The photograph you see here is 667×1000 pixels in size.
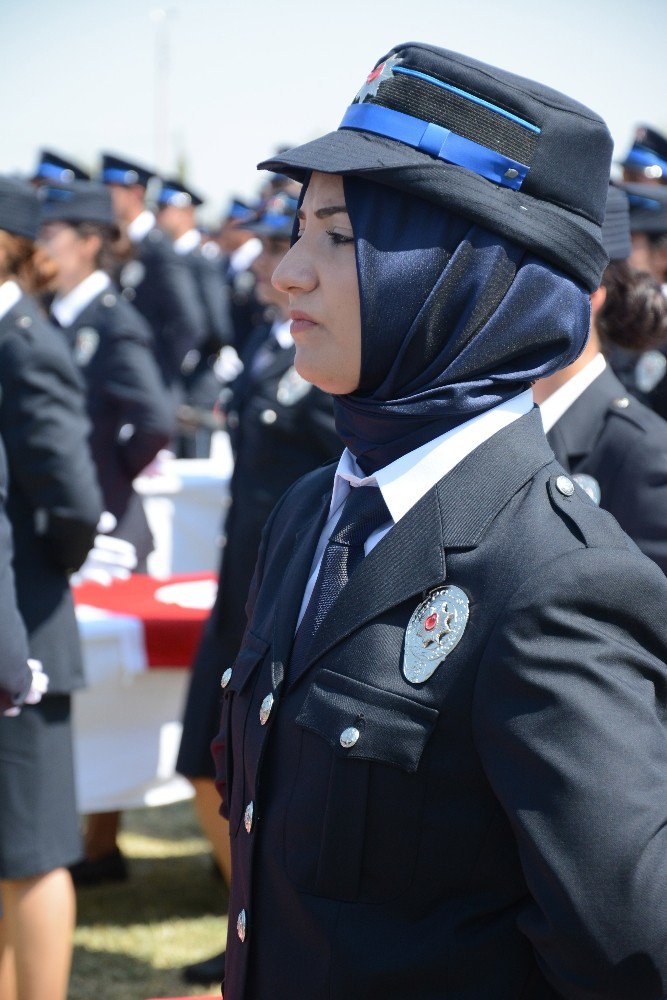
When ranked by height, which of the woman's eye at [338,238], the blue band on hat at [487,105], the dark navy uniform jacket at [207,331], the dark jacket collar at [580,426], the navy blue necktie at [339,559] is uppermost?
the blue band on hat at [487,105]

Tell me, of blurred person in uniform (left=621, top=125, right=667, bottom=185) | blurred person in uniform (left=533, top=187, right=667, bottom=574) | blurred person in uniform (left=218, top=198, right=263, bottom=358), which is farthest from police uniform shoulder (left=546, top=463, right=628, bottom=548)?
blurred person in uniform (left=218, top=198, right=263, bottom=358)

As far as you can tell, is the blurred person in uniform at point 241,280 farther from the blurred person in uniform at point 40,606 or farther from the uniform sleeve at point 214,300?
the blurred person in uniform at point 40,606

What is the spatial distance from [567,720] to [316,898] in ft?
1.21

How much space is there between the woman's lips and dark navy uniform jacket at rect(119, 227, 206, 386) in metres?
9.22

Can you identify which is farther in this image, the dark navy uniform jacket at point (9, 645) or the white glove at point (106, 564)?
the white glove at point (106, 564)

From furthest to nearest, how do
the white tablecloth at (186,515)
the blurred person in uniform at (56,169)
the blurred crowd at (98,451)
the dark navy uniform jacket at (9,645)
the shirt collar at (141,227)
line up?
1. the shirt collar at (141,227)
2. the blurred person in uniform at (56,169)
3. the white tablecloth at (186,515)
4. the blurred crowd at (98,451)
5. the dark navy uniform jacket at (9,645)

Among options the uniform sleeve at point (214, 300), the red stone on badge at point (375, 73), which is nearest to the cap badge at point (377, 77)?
the red stone on badge at point (375, 73)

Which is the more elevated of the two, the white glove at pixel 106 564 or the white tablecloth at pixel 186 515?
the white glove at pixel 106 564

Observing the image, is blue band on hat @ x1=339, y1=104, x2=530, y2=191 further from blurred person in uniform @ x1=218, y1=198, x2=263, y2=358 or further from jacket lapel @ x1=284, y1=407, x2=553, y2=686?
blurred person in uniform @ x1=218, y1=198, x2=263, y2=358

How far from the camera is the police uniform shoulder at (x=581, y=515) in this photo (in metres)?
1.35

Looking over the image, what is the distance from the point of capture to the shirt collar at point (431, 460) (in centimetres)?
145

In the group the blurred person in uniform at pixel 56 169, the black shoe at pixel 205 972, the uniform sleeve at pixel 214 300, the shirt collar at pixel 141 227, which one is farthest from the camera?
the uniform sleeve at pixel 214 300

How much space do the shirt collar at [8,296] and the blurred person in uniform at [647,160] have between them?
119 inches

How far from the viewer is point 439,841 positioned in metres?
1.31
